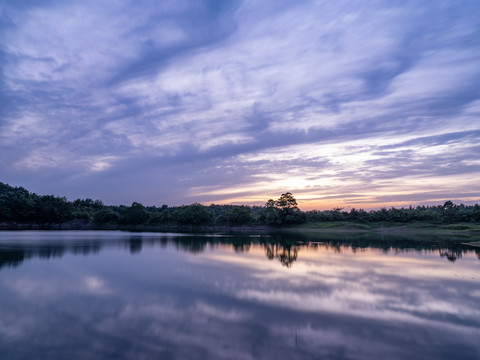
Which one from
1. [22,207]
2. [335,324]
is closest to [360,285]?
[335,324]

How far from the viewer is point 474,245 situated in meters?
35.4

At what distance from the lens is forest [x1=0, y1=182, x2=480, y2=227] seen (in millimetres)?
69875

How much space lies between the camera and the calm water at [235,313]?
7215 millimetres

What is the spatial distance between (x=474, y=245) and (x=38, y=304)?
42.1 metres

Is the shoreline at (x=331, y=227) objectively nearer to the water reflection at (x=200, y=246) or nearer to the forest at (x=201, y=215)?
the forest at (x=201, y=215)

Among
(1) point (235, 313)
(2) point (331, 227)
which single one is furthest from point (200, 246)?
(2) point (331, 227)

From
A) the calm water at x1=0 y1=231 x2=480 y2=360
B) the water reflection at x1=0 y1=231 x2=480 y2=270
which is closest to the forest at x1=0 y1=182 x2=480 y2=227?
the water reflection at x1=0 y1=231 x2=480 y2=270

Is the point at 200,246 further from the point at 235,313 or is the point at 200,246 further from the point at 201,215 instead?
the point at 201,215

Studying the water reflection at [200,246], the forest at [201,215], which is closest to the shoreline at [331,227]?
the forest at [201,215]

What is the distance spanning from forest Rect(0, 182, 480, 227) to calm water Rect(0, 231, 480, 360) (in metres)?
57.1

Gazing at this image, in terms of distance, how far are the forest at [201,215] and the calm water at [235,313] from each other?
2247 inches

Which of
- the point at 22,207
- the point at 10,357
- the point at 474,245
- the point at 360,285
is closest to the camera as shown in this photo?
the point at 10,357

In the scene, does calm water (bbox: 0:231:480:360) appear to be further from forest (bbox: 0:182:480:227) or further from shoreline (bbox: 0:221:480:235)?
forest (bbox: 0:182:480:227)

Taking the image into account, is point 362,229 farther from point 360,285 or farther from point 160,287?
point 160,287
